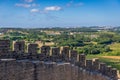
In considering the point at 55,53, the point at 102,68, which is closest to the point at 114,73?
the point at 102,68

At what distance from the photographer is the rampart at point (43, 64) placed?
937 centimetres

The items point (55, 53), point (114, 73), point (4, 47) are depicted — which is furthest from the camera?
point (114, 73)

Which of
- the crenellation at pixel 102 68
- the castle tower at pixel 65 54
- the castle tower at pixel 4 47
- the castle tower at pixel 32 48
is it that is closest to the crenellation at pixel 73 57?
the castle tower at pixel 65 54

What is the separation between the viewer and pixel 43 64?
407 inches

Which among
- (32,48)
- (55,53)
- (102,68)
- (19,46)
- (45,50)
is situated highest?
(19,46)

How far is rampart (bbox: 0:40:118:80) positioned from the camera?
937 centimetres

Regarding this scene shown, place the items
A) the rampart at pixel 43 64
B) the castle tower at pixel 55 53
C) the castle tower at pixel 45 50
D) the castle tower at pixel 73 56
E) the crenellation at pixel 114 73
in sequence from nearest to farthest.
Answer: the rampart at pixel 43 64 < the castle tower at pixel 45 50 < the castle tower at pixel 55 53 < the castle tower at pixel 73 56 < the crenellation at pixel 114 73

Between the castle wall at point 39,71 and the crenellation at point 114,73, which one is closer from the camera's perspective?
the castle wall at point 39,71

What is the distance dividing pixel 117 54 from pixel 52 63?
74.8 metres

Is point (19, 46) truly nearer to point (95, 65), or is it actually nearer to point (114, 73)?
point (95, 65)

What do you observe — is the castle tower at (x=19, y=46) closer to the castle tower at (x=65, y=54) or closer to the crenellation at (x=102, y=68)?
the castle tower at (x=65, y=54)

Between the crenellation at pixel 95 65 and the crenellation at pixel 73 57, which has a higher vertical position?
the crenellation at pixel 73 57

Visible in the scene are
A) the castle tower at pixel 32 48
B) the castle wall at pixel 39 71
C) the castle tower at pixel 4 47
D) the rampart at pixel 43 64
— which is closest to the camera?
the castle wall at pixel 39 71

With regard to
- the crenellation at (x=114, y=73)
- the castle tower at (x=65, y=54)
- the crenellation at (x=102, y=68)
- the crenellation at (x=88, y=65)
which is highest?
the castle tower at (x=65, y=54)
